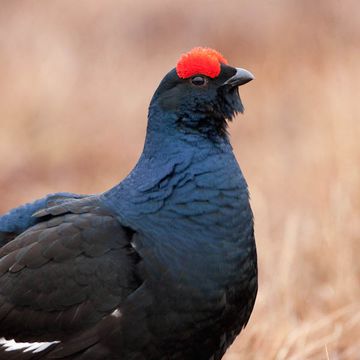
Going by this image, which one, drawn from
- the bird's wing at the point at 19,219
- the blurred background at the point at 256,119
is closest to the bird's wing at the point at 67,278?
the bird's wing at the point at 19,219

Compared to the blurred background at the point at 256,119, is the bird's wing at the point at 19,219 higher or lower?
higher

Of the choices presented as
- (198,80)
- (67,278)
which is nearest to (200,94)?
(198,80)

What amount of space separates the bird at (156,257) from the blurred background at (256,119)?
0.90 metres

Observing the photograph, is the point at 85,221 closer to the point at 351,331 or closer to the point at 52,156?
the point at 351,331

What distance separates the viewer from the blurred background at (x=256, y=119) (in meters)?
4.68

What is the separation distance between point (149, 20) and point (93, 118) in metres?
1.78

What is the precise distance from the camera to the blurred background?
4680 millimetres

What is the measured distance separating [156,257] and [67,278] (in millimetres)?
290

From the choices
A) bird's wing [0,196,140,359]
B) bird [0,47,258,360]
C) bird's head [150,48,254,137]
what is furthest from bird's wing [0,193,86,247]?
bird's head [150,48,254,137]

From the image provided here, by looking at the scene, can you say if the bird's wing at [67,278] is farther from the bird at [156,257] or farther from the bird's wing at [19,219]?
the bird's wing at [19,219]

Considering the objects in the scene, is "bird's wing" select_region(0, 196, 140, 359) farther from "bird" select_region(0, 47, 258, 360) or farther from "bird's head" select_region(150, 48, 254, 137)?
"bird's head" select_region(150, 48, 254, 137)

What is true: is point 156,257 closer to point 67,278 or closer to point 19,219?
point 67,278

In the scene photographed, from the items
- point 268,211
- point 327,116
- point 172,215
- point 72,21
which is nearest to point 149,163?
point 172,215

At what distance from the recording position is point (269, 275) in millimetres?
5059
